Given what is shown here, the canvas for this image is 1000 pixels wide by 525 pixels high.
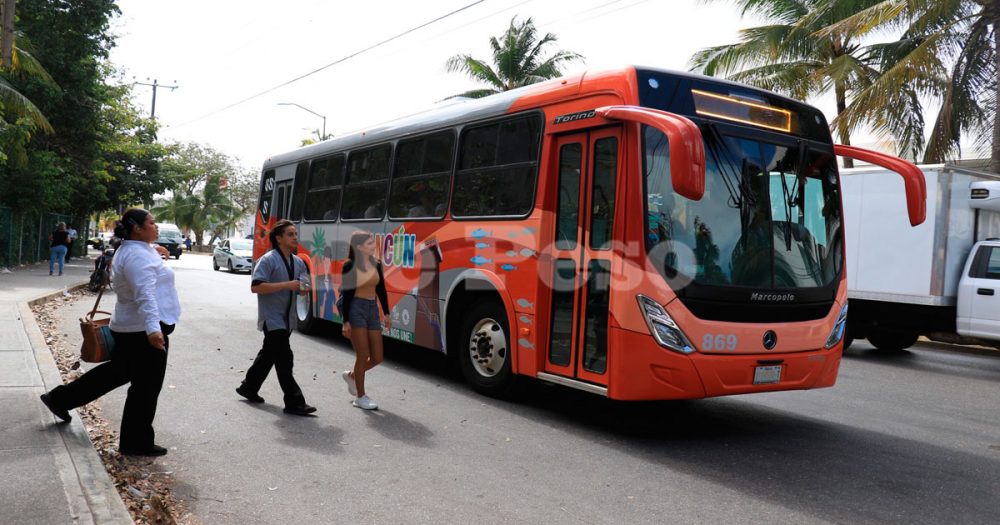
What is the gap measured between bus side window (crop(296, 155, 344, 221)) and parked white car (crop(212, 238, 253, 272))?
21.3 meters

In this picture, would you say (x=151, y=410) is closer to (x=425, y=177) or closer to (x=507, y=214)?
(x=507, y=214)

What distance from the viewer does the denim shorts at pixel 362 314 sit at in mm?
7266

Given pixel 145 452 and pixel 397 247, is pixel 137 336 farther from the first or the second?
pixel 397 247

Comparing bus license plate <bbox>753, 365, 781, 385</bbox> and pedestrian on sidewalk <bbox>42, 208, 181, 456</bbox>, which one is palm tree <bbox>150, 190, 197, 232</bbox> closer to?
pedestrian on sidewalk <bbox>42, 208, 181, 456</bbox>

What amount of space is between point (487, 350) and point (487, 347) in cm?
3

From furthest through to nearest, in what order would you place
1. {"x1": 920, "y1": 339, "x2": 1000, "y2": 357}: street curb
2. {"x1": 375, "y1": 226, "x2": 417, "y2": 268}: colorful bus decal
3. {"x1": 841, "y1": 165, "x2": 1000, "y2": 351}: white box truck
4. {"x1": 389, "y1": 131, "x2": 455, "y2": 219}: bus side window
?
{"x1": 920, "y1": 339, "x2": 1000, "y2": 357}: street curb → {"x1": 841, "y1": 165, "x2": 1000, "y2": 351}: white box truck → {"x1": 375, "y1": 226, "x2": 417, "y2": 268}: colorful bus decal → {"x1": 389, "y1": 131, "x2": 455, "y2": 219}: bus side window

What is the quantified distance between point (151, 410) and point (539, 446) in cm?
279

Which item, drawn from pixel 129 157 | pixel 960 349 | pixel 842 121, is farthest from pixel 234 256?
pixel 960 349

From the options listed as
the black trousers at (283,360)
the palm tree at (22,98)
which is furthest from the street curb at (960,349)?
the palm tree at (22,98)

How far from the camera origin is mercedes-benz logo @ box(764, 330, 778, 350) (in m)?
6.38

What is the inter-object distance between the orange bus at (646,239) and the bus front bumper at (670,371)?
Result: 11 millimetres

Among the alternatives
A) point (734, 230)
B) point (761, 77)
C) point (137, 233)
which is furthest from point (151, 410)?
point (761, 77)

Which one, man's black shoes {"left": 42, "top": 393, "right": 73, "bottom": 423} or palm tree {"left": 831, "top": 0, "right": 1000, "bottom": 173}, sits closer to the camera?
man's black shoes {"left": 42, "top": 393, "right": 73, "bottom": 423}

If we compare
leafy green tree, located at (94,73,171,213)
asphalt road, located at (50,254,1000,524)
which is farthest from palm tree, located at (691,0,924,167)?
leafy green tree, located at (94,73,171,213)
